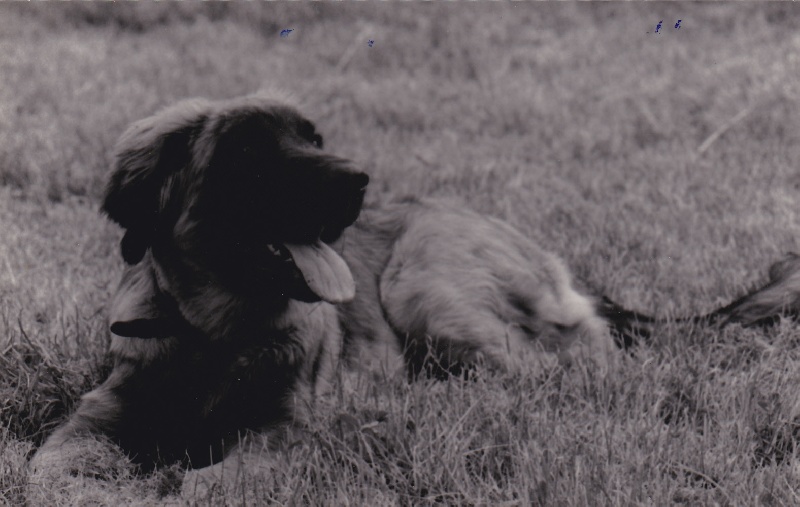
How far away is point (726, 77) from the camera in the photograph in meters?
7.50

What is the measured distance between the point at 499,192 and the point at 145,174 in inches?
119

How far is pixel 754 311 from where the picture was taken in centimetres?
360

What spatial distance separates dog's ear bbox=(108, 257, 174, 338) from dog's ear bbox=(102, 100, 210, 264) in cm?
11

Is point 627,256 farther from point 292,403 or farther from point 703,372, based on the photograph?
point 292,403

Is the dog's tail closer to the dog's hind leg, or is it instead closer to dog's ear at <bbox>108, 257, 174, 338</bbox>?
the dog's hind leg

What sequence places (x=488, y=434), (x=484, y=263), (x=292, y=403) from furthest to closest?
(x=484, y=263)
(x=292, y=403)
(x=488, y=434)

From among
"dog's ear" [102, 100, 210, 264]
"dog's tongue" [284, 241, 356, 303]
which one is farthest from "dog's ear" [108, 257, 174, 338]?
"dog's tongue" [284, 241, 356, 303]

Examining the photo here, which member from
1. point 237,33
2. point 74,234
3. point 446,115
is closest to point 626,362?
point 74,234

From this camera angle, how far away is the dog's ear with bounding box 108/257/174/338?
9.89ft

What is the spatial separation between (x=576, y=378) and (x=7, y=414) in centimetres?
211

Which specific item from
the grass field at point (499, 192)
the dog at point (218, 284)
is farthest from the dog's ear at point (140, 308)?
the grass field at point (499, 192)

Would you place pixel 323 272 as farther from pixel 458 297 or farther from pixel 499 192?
pixel 499 192

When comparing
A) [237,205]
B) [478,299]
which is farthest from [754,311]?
[237,205]

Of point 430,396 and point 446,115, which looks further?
point 446,115
